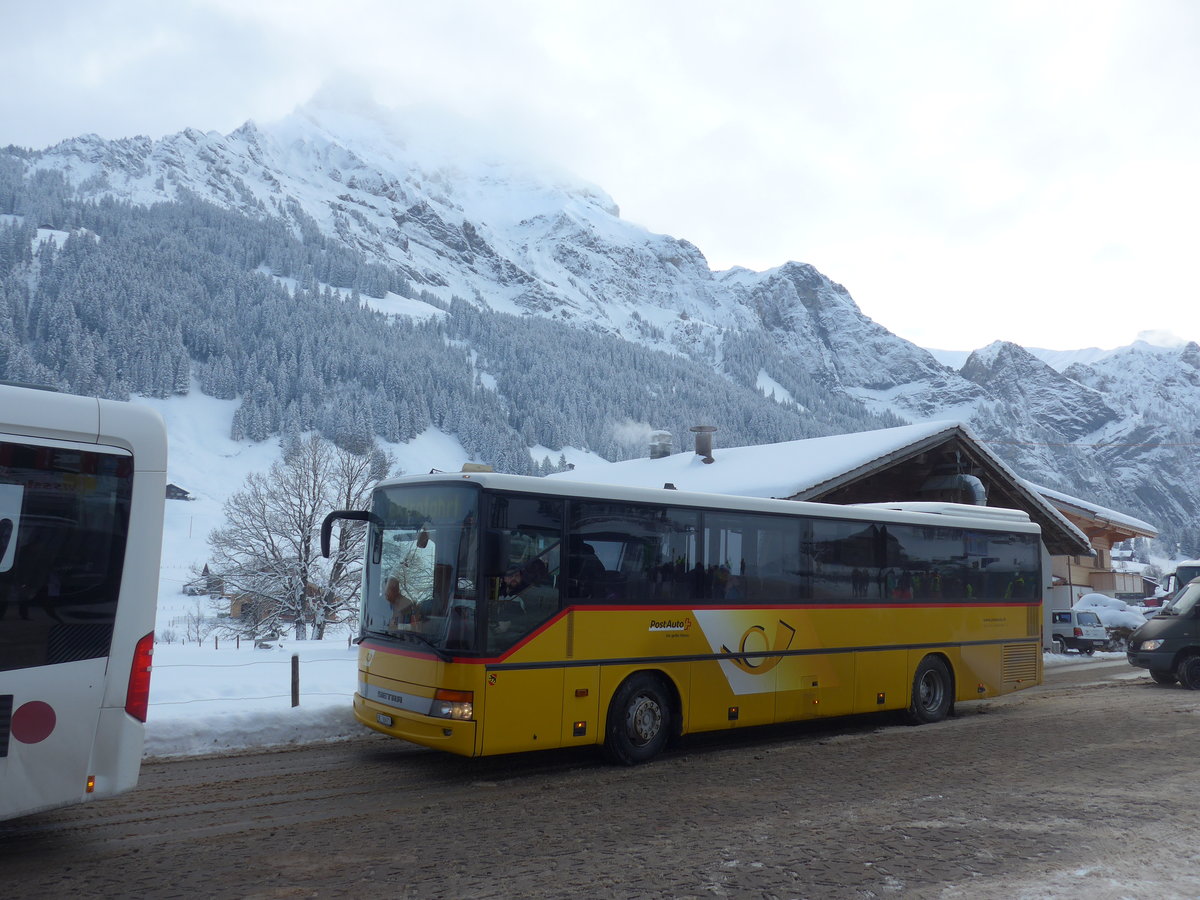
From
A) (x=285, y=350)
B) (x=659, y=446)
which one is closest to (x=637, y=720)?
(x=659, y=446)

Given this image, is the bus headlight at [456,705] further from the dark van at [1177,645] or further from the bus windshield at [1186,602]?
the bus windshield at [1186,602]

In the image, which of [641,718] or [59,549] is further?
[641,718]

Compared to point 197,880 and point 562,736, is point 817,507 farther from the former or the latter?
point 197,880

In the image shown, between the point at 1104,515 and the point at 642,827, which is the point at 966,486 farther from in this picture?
the point at 642,827

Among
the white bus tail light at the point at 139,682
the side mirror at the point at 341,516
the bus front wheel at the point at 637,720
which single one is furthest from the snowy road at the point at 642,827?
the side mirror at the point at 341,516

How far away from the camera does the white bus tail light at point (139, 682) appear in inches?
244

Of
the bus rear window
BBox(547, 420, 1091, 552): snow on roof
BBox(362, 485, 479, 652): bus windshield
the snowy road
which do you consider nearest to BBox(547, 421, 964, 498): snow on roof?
BBox(547, 420, 1091, 552): snow on roof

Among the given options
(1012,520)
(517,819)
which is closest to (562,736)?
(517,819)

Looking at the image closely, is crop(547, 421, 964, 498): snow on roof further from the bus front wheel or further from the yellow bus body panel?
the bus front wheel

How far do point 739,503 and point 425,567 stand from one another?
3970 mm

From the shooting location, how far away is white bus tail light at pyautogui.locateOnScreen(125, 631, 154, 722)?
6195 mm

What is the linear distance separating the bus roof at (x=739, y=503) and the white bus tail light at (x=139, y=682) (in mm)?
3216

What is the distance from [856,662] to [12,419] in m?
10.0

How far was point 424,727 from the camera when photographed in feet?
28.2
